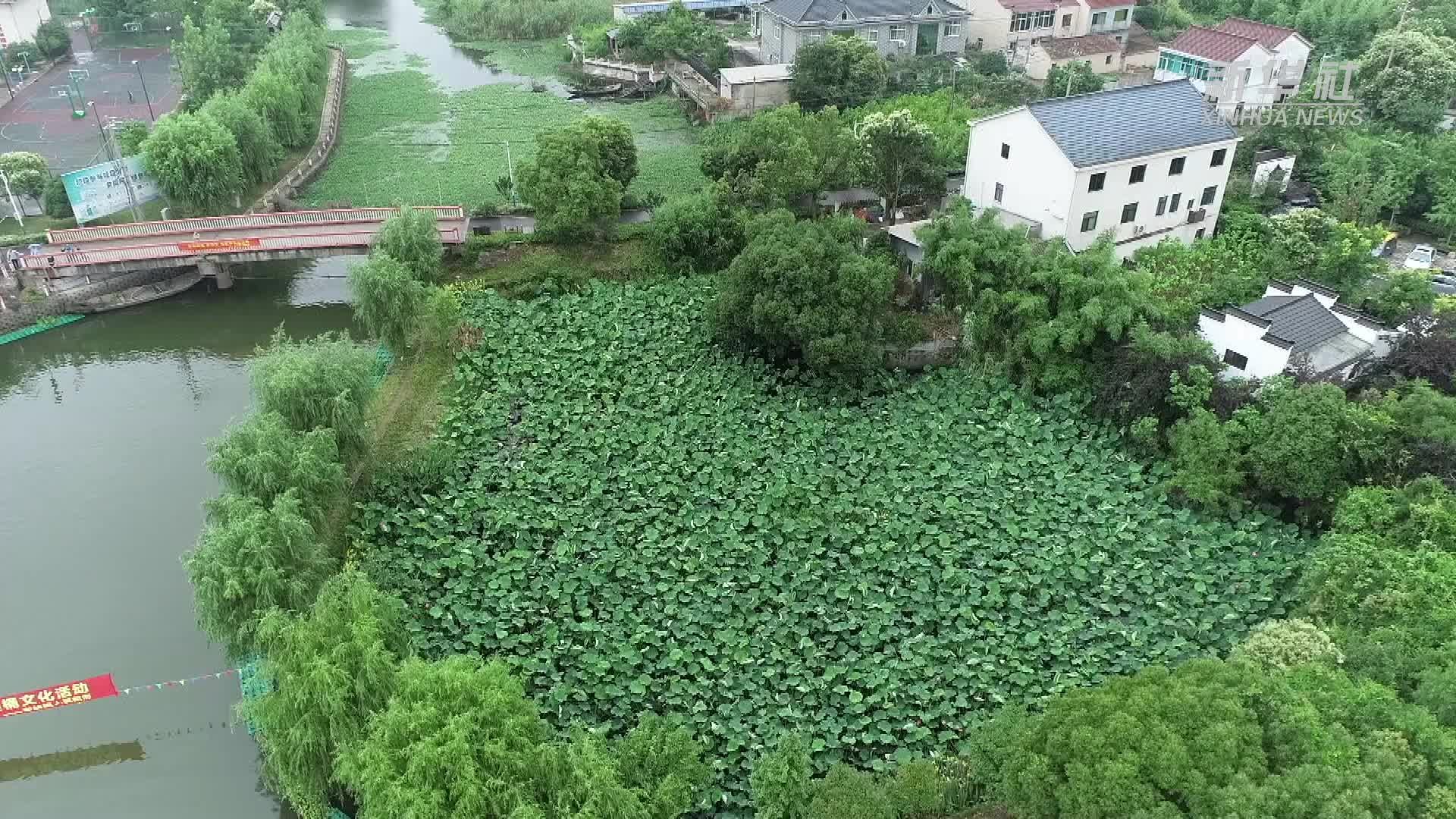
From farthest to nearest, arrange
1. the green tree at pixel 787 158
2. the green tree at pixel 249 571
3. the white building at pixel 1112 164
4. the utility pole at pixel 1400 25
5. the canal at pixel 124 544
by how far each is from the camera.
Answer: the utility pole at pixel 1400 25
the green tree at pixel 787 158
the white building at pixel 1112 164
the canal at pixel 124 544
the green tree at pixel 249 571

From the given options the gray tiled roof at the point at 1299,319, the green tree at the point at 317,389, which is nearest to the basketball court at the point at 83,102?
the green tree at the point at 317,389

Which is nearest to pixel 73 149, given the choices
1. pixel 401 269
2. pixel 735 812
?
pixel 401 269

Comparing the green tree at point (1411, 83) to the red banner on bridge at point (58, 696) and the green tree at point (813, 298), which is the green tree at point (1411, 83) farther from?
the red banner on bridge at point (58, 696)

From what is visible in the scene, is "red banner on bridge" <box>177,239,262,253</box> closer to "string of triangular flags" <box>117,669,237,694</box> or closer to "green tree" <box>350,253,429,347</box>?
"green tree" <box>350,253,429,347</box>

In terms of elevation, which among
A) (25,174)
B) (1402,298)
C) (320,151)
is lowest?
(320,151)

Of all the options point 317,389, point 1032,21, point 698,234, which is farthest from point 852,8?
point 317,389

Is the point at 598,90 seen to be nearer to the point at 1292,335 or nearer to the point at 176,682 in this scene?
the point at 1292,335

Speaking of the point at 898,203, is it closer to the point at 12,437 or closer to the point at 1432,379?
the point at 1432,379
